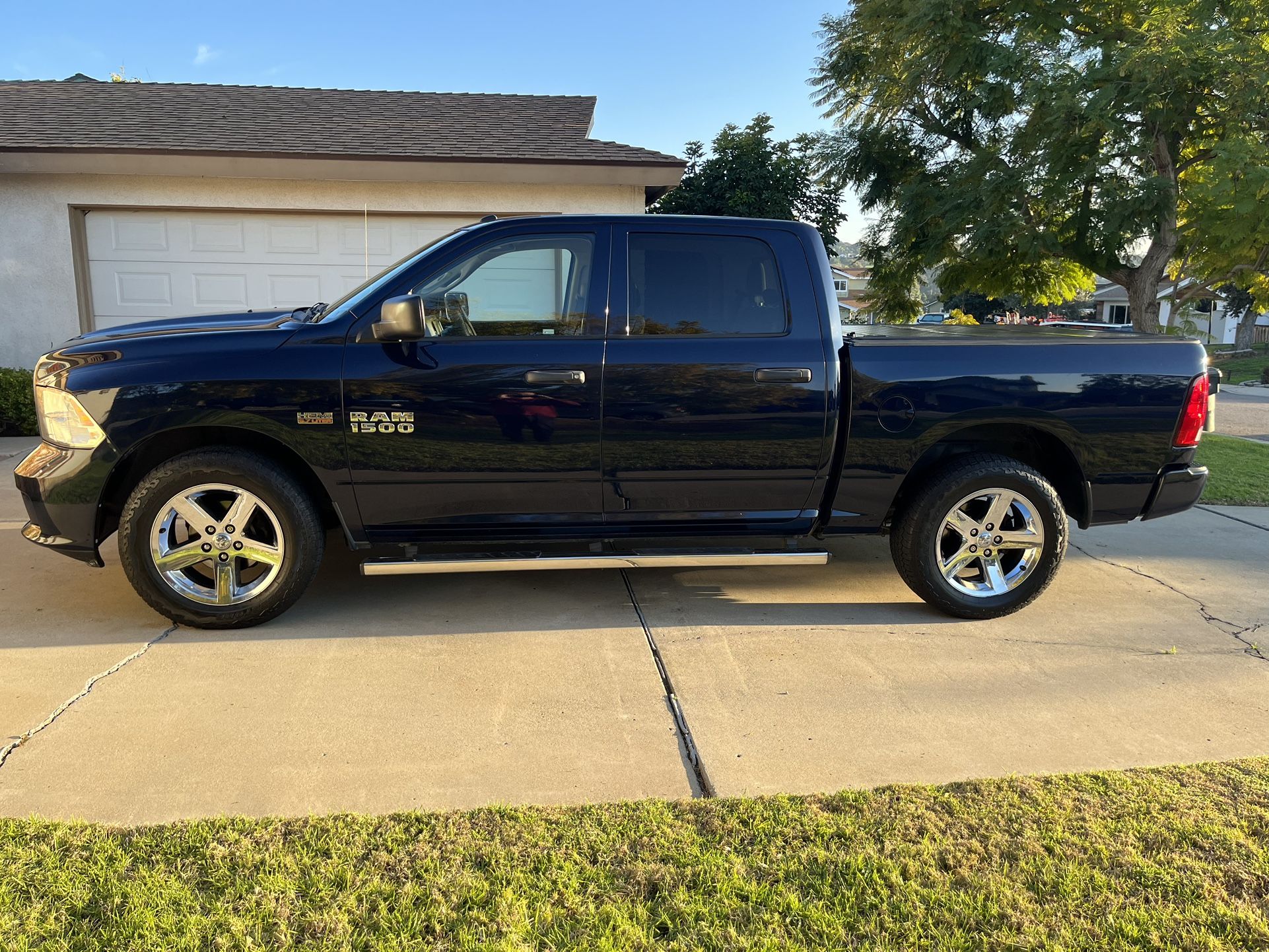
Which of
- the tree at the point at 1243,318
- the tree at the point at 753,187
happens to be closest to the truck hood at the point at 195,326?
the tree at the point at 753,187

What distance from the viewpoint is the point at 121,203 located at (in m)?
10.1

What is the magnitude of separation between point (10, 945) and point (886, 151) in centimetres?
1206

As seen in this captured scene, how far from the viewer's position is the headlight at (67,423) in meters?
4.12

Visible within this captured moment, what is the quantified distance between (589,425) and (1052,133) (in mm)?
7741

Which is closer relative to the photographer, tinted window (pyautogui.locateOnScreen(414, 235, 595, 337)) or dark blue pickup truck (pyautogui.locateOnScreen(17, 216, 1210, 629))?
dark blue pickup truck (pyautogui.locateOnScreen(17, 216, 1210, 629))

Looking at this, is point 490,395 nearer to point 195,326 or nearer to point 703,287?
point 703,287

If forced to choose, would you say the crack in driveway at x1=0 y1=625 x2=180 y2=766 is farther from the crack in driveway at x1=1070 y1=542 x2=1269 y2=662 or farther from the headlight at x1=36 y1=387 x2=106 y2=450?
the crack in driveway at x1=1070 y1=542 x2=1269 y2=662

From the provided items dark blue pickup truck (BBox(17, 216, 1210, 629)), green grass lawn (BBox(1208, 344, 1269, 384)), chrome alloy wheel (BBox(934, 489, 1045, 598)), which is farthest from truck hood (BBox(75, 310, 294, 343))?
green grass lawn (BBox(1208, 344, 1269, 384))

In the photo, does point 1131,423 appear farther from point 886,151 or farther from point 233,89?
point 233,89

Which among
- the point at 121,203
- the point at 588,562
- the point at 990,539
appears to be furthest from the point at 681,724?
the point at 121,203

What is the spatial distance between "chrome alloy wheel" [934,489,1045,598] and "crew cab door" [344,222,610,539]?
1855mm

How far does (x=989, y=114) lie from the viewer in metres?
10.2

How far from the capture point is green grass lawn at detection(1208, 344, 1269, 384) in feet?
96.6

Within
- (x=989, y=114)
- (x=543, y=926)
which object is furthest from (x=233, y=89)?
(x=543, y=926)
